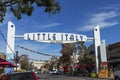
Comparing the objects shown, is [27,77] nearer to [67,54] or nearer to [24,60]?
[67,54]

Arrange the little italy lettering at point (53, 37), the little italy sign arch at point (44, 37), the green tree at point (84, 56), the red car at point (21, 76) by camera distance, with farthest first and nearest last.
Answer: the green tree at point (84, 56), the little italy lettering at point (53, 37), the little italy sign arch at point (44, 37), the red car at point (21, 76)

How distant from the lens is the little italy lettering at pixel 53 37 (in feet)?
189

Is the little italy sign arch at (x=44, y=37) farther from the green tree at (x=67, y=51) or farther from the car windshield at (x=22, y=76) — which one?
the car windshield at (x=22, y=76)

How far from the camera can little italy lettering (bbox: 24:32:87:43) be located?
57719 mm

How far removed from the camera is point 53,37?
58.7 metres

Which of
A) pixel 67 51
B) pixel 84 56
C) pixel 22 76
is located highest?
pixel 67 51

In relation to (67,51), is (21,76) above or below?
below

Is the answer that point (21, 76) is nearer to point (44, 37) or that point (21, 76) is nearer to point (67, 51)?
point (44, 37)

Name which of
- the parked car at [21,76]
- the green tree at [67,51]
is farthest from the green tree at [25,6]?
the green tree at [67,51]

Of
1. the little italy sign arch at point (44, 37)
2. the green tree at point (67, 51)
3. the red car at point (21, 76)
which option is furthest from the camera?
the green tree at point (67, 51)

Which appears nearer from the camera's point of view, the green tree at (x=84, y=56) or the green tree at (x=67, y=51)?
the green tree at (x=84, y=56)

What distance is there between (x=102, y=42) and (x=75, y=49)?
2836 centimetres

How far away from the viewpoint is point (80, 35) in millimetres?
60781

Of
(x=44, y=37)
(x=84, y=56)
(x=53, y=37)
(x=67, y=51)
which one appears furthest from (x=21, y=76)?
(x=67, y=51)
